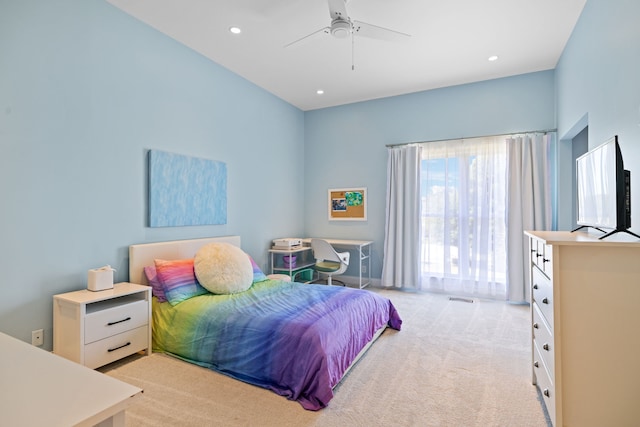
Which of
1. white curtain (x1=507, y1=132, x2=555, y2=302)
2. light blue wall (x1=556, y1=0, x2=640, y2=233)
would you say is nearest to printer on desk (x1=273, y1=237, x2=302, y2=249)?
white curtain (x1=507, y1=132, x2=555, y2=302)

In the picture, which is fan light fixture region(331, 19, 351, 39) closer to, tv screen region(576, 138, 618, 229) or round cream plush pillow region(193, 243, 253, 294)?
tv screen region(576, 138, 618, 229)

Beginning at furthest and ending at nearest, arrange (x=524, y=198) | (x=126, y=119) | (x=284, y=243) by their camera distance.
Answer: (x=284, y=243) → (x=524, y=198) → (x=126, y=119)

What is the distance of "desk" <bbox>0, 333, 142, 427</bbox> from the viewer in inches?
29.0

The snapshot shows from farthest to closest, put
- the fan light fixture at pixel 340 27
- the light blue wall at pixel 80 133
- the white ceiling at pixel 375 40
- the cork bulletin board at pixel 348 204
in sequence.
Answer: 1. the cork bulletin board at pixel 348 204
2. the white ceiling at pixel 375 40
3. the fan light fixture at pixel 340 27
4. the light blue wall at pixel 80 133

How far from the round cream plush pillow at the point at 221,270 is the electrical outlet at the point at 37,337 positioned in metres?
1.18

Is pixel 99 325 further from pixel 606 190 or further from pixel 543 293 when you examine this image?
pixel 606 190

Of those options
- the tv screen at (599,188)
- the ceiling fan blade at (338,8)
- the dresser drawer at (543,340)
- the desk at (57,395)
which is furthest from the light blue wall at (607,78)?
the desk at (57,395)

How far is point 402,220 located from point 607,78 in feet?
9.41

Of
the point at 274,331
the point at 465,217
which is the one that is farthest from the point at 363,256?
the point at 274,331

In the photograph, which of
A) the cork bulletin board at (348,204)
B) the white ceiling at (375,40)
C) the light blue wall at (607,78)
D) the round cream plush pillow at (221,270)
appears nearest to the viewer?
the light blue wall at (607,78)

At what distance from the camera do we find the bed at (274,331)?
2158 mm

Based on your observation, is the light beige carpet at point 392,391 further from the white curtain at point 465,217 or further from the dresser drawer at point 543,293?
the white curtain at point 465,217

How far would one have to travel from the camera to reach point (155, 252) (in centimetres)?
314

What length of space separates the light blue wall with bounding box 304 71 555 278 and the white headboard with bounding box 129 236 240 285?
251 cm
